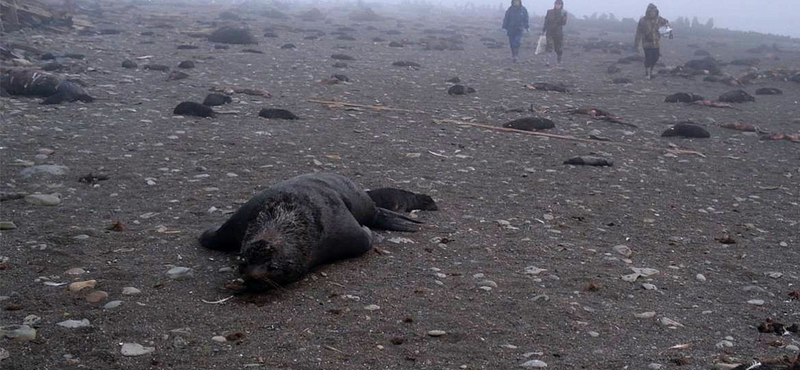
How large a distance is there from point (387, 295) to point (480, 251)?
1254 millimetres

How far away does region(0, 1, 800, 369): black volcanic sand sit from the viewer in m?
4.57

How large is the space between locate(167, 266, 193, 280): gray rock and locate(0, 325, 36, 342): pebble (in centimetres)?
105

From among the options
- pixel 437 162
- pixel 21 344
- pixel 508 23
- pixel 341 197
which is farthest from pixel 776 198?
pixel 508 23

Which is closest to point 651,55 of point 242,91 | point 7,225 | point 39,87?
point 242,91

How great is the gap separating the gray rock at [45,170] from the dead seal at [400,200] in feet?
10.00

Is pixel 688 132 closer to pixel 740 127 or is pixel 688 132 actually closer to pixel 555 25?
pixel 740 127

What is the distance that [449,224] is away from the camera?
275 inches

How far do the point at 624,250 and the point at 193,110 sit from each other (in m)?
6.92

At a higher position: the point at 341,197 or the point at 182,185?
the point at 341,197

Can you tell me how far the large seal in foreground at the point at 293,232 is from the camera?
197 inches

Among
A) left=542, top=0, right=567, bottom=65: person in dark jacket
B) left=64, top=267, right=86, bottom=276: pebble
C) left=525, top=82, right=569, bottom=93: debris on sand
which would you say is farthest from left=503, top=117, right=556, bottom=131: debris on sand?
left=542, top=0, right=567, bottom=65: person in dark jacket

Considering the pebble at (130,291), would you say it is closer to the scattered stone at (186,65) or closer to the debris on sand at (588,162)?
the debris on sand at (588,162)

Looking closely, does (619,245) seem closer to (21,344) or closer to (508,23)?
(21,344)

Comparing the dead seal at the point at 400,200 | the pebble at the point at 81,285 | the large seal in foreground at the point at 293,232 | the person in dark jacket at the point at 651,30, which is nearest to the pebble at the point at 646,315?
the large seal in foreground at the point at 293,232
